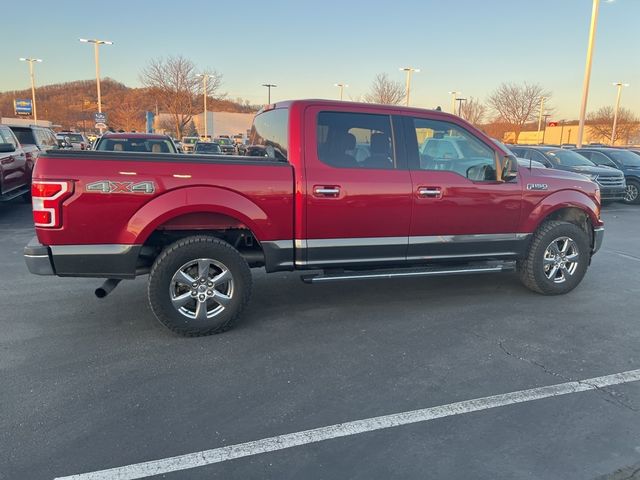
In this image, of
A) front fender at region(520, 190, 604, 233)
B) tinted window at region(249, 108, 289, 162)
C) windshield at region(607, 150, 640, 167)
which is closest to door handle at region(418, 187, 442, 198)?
front fender at region(520, 190, 604, 233)

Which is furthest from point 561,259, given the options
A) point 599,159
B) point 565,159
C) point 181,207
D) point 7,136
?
point 599,159

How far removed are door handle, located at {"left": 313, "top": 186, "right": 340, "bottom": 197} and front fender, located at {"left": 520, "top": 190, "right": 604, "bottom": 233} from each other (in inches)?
90.1

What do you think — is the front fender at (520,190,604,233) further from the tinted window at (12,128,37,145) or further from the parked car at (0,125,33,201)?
the tinted window at (12,128,37,145)

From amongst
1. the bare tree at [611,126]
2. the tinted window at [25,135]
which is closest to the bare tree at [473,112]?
the bare tree at [611,126]

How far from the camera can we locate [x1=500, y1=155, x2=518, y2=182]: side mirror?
16.6 ft

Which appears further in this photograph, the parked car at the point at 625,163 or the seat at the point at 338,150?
the parked car at the point at 625,163

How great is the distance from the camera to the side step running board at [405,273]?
463cm

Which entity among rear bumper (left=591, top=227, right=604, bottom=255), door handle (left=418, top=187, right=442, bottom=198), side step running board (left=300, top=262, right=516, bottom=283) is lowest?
side step running board (left=300, top=262, right=516, bottom=283)

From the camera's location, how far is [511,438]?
114 inches

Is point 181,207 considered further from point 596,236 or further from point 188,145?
point 188,145

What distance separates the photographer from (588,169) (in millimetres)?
13727

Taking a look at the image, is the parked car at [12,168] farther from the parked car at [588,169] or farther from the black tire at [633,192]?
the black tire at [633,192]

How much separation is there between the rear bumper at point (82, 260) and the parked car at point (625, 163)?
14989 millimetres

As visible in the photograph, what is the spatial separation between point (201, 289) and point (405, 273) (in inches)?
79.0
